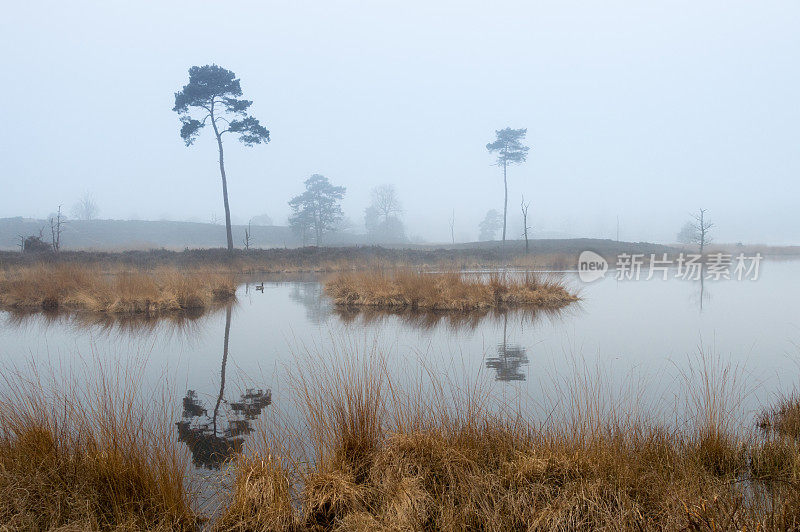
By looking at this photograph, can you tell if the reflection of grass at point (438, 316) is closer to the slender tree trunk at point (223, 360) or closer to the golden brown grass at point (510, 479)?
the slender tree trunk at point (223, 360)

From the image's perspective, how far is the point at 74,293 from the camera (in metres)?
13.0

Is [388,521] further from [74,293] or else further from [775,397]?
[74,293]

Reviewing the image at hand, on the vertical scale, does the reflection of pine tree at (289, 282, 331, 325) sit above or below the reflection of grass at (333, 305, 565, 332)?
above

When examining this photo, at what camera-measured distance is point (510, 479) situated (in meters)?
2.85

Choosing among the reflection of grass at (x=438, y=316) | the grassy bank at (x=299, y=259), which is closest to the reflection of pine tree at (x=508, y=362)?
the reflection of grass at (x=438, y=316)

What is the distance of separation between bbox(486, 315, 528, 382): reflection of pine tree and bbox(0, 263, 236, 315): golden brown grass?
330 inches

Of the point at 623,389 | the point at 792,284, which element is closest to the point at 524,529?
the point at 623,389

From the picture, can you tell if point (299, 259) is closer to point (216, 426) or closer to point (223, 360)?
point (223, 360)

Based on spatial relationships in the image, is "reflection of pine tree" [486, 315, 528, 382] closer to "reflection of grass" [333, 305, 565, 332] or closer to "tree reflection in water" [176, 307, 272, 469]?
"reflection of grass" [333, 305, 565, 332]

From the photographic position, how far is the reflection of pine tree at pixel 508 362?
219 inches

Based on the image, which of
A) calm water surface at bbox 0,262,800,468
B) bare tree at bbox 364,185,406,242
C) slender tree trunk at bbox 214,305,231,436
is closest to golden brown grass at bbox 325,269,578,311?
calm water surface at bbox 0,262,800,468

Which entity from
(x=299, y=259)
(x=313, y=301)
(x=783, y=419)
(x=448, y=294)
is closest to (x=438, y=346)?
(x=783, y=419)

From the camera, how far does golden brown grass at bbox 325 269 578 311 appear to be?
1195 cm

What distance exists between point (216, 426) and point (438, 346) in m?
3.74
